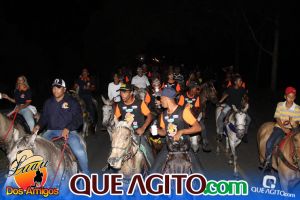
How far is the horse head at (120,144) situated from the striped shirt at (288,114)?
3.66m

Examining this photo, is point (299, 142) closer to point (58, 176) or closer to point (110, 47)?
point (58, 176)

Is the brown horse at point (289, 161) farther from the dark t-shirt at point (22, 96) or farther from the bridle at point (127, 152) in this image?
the dark t-shirt at point (22, 96)

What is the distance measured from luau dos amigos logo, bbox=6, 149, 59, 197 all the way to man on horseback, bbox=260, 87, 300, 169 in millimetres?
4762

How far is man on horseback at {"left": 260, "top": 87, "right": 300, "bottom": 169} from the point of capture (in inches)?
380

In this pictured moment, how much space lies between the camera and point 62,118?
884cm

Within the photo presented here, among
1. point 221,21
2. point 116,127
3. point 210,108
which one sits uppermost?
point 221,21

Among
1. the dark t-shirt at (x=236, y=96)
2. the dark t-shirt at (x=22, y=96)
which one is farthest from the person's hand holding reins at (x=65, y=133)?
the dark t-shirt at (x=236, y=96)

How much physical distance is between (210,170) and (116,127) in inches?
196

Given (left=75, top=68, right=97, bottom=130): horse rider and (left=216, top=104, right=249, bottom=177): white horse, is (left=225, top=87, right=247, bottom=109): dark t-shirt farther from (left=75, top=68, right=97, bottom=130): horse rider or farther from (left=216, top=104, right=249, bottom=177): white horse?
(left=75, top=68, right=97, bottom=130): horse rider

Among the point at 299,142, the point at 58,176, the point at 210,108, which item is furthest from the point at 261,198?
the point at 210,108

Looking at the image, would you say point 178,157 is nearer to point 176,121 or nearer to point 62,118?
point 176,121

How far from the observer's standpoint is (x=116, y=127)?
7.79 m

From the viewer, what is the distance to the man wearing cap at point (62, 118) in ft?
29.0

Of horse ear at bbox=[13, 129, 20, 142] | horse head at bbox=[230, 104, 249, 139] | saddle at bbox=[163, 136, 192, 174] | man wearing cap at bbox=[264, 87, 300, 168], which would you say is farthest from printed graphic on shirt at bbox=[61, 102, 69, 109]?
horse head at bbox=[230, 104, 249, 139]
